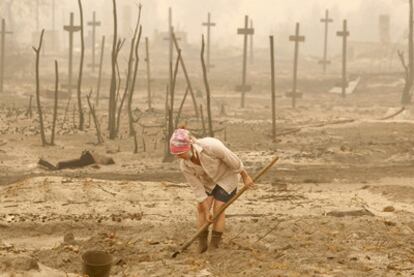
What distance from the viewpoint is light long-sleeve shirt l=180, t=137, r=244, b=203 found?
7.06 meters

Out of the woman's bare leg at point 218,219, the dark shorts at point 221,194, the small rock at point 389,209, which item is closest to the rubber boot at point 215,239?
the woman's bare leg at point 218,219

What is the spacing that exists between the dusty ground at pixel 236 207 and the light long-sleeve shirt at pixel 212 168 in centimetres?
66

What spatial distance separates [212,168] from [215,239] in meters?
0.77

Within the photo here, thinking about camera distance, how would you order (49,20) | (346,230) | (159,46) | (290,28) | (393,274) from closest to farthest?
1. (393,274)
2. (346,230)
3. (159,46)
4. (290,28)
5. (49,20)

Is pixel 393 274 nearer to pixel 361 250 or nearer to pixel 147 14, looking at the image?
pixel 361 250

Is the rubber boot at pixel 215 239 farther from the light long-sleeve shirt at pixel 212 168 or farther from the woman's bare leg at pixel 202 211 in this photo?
the light long-sleeve shirt at pixel 212 168

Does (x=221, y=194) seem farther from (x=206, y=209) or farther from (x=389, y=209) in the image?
(x=389, y=209)

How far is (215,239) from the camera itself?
749 cm

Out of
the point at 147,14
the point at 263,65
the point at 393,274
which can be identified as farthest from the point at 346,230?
the point at 147,14

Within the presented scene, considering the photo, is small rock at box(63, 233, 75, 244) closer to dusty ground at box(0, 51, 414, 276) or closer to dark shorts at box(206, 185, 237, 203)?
dusty ground at box(0, 51, 414, 276)

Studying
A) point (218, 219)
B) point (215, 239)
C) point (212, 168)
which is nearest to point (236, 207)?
point (215, 239)

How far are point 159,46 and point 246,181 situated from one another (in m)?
44.9

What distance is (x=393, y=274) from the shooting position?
6.88 metres

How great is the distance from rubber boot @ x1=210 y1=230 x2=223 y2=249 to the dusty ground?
0.35ft
